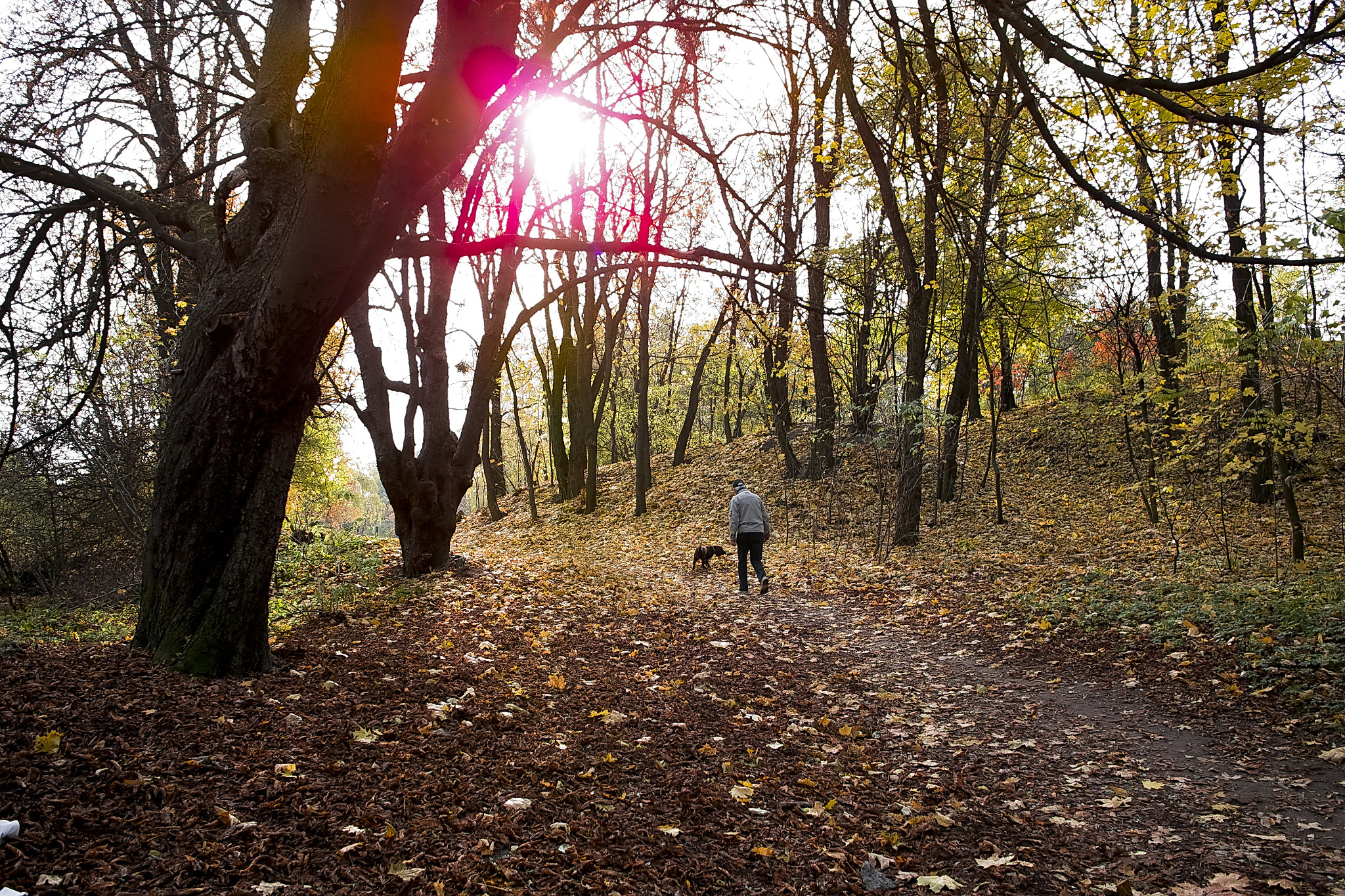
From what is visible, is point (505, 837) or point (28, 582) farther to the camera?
point (28, 582)

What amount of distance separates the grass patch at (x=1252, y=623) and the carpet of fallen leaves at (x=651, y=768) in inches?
8.1

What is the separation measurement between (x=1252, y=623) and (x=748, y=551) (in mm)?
6084

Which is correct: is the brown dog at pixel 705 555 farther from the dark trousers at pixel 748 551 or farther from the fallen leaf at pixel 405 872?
the fallen leaf at pixel 405 872

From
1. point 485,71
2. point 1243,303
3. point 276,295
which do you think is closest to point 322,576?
point 276,295

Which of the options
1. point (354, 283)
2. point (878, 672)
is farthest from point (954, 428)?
point (354, 283)

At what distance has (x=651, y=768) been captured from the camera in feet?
13.3

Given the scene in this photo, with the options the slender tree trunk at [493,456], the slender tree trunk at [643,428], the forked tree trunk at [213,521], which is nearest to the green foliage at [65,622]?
the forked tree trunk at [213,521]

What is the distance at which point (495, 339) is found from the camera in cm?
978

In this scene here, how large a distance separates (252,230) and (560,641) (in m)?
4.36

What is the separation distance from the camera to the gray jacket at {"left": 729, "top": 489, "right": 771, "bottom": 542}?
10.3 metres

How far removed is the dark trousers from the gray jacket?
0.07 m

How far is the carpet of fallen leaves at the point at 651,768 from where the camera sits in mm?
2697

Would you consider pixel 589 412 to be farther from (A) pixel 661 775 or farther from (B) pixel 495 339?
(A) pixel 661 775

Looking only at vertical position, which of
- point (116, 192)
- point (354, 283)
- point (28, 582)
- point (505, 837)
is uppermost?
point (116, 192)
